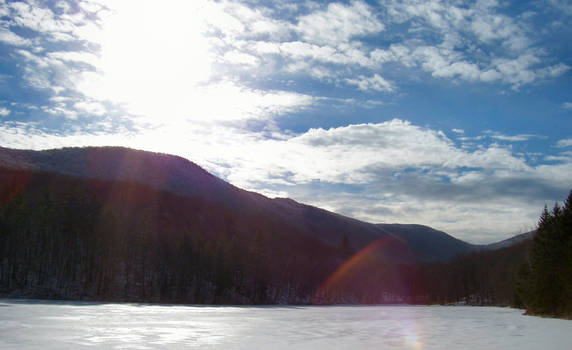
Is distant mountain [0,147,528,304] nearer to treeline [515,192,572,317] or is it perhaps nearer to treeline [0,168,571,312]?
treeline [0,168,571,312]

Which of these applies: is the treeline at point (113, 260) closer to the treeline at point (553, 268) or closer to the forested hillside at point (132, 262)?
the forested hillside at point (132, 262)

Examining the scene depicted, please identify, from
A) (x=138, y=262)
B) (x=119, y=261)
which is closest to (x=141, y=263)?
(x=138, y=262)

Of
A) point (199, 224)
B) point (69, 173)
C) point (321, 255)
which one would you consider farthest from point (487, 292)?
point (69, 173)

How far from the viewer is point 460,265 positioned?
164250 mm

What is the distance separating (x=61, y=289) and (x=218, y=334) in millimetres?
63083

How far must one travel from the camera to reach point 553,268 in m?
53.7

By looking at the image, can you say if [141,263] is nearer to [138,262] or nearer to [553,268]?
[138,262]

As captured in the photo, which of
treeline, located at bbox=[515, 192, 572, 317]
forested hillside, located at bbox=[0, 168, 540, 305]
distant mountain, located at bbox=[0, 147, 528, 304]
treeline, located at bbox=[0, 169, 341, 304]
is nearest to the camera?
treeline, located at bbox=[515, 192, 572, 317]

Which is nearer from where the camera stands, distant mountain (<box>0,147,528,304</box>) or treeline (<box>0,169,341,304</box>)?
treeline (<box>0,169,341,304</box>)

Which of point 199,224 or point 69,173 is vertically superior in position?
point 69,173

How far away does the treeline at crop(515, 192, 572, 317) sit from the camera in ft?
167

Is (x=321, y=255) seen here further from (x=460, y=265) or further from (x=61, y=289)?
(x=61, y=289)

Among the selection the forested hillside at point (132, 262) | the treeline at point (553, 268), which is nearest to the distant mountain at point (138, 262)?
the forested hillside at point (132, 262)

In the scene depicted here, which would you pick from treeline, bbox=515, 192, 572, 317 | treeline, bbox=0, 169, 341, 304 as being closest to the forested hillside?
treeline, bbox=0, 169, 341, 304
